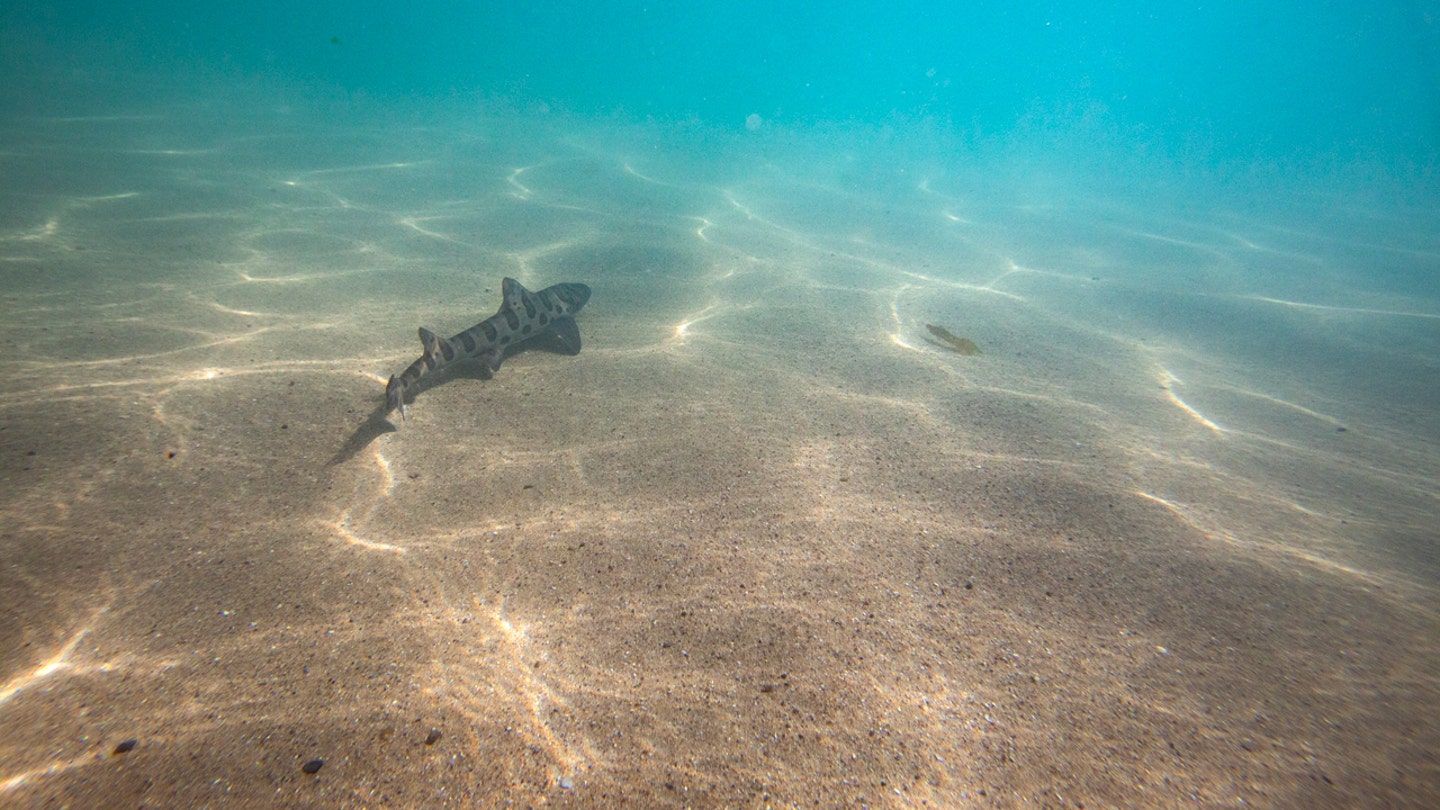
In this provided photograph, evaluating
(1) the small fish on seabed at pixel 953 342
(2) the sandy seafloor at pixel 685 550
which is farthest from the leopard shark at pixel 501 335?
(1) the small fish on seabed at pixel 953 342

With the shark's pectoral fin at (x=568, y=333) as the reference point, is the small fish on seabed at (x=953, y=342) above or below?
above

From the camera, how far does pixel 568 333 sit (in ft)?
18.4

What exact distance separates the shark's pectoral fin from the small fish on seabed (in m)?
4.35

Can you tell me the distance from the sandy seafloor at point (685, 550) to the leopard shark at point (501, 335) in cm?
23

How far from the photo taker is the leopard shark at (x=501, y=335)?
431 centimetres

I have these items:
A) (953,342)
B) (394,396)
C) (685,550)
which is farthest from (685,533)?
(953,342)

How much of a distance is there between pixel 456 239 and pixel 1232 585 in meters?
10.3

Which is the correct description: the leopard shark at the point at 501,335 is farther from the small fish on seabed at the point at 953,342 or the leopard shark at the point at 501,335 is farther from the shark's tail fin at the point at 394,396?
the small fish on seabed at the point at 953,342

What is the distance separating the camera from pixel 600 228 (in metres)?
10.5

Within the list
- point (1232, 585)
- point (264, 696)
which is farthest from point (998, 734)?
point (264, 696)

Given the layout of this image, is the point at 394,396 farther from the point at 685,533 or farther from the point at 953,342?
the point at 953,342

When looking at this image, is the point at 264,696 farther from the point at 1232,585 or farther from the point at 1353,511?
the point at 1353,511

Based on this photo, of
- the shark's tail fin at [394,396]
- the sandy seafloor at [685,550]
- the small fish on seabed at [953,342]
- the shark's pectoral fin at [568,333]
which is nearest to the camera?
the sandy seafloor at [685,550]

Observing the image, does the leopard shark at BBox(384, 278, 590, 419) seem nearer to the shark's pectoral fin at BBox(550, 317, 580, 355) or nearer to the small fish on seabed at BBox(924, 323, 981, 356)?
the shark's pectoral fin at BBox(550, 317, 580, 355)
